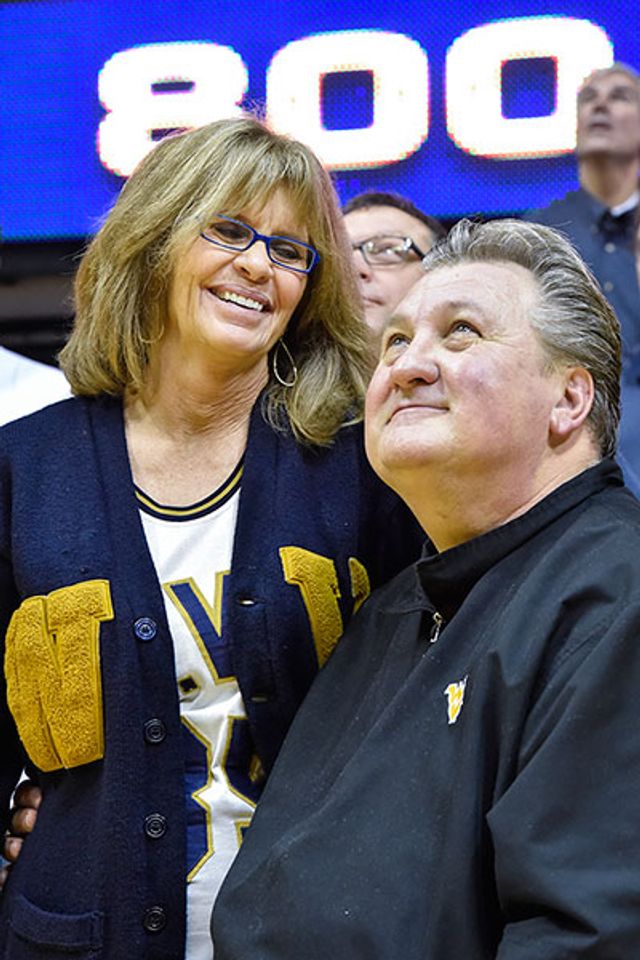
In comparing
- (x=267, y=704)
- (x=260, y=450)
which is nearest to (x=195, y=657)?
(x=267, y=704)

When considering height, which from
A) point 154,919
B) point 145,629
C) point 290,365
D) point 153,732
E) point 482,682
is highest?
point 290,365

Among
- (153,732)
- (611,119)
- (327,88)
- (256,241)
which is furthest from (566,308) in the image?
(327,88)

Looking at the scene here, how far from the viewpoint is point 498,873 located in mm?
1327

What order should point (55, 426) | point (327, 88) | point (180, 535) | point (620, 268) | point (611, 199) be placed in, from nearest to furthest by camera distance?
point (180, 535) → point (55, 426) → point (620, 268) → point (611, 199) → point (327, 88)

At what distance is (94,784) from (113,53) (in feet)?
9.44

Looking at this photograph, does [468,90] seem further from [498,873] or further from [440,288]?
[498,873]

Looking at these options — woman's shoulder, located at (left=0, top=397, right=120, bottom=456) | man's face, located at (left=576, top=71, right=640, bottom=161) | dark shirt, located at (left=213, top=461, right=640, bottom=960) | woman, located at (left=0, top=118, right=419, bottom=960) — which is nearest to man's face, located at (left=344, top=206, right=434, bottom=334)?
man's face, located at (left=576, top=71, right=640, bottom=161)

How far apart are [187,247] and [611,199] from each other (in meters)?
1.65

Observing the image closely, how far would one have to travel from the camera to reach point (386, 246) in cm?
292

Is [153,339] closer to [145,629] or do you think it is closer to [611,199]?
[145,629]

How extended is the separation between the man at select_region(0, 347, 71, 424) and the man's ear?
4.86 feet

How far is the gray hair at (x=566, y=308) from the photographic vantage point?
1.65 meters

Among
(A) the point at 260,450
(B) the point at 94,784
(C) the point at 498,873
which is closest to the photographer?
(C) the point at 498,873

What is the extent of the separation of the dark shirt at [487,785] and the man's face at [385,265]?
1.26m
